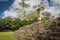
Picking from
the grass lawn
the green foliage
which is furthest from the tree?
the grass lawn

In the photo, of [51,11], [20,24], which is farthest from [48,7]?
[20,24]

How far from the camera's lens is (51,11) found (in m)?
5.18

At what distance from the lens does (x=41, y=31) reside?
4.38 meters

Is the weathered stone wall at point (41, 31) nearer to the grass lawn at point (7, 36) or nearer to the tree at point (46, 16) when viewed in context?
the grass lawn at point (7, 36)

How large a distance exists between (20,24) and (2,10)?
562mm

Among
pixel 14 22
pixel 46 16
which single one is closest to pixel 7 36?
pixel 14 22

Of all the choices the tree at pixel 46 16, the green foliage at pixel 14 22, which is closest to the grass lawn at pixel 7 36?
the green foliage at pixel 14 22

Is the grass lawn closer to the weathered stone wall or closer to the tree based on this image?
the weathered stone wall

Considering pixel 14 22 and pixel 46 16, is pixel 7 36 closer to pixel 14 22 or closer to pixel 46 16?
pixel 14 22

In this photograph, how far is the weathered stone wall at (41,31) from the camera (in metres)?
4.12

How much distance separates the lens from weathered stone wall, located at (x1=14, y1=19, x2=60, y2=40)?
4.12m

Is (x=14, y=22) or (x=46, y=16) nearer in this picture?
(x=46, y=16)

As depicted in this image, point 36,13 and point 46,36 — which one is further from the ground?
point 36,13

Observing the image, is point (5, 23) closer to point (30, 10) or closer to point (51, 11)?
point (30, 10)
